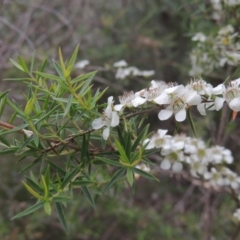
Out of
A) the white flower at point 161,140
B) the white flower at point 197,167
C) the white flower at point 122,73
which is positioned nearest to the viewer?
the white flower at point 161,140

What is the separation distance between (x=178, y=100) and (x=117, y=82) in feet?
4.82

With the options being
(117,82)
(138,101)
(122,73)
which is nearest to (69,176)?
(138,101)

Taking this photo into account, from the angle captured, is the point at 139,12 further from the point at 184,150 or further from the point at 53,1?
the point at 184,150

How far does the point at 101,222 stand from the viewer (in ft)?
5.93

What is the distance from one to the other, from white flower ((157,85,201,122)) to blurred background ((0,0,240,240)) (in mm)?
799

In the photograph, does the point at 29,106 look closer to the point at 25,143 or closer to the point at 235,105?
the point at 25,143

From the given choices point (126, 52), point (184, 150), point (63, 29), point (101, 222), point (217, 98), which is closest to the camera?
point (217, 98)

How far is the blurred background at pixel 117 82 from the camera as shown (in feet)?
5.32

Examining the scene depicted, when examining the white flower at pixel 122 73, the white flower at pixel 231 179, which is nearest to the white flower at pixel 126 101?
the white flower at pixel 231 179

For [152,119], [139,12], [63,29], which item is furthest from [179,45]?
[63,29]

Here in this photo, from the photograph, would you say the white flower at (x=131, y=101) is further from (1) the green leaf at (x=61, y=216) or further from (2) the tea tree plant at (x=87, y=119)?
(1) the green leaf at (x=61, y=216)

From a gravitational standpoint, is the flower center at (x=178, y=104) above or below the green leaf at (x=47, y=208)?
above

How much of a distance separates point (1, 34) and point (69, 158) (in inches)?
71.7

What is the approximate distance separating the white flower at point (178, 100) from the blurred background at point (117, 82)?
799mm
